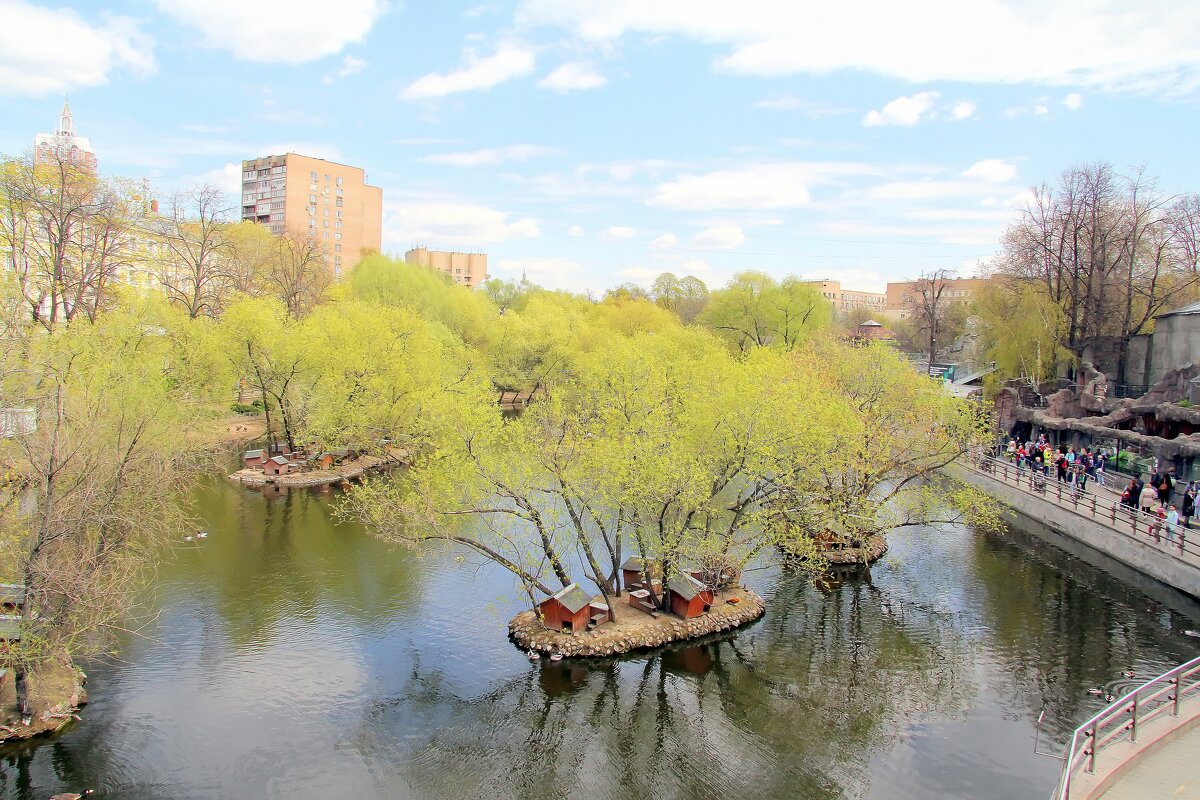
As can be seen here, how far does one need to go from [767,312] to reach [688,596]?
43.5 metres

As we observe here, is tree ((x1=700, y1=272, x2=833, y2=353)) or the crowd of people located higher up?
tree ((x1=700, y1=272, x2=833, y2=353))

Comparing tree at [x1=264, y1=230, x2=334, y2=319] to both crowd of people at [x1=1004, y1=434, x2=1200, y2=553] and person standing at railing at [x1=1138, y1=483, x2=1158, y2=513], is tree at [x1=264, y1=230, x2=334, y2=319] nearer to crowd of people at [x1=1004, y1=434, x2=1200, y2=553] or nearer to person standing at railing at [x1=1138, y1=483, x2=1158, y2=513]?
crowd of people at [x1=1004, y1=434, x2=1200, y2=553]

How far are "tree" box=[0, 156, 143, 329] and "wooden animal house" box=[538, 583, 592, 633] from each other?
22.1m

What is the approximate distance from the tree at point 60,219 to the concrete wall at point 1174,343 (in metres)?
49.3

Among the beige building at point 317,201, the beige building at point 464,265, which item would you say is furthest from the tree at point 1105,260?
the beige building at point 464,265

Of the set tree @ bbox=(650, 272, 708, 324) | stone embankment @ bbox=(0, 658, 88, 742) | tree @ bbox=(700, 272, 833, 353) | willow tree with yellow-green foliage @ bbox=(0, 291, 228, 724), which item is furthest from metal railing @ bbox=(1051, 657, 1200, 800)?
tree @ bbox=(650, 272, 708, 324)

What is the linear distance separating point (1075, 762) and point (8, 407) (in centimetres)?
1922

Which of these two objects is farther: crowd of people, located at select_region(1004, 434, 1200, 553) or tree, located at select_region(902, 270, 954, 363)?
tree, located at select_region(902, 270, 954, 363)

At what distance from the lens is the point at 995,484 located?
1414 inches

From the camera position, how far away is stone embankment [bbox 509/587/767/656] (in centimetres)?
1941

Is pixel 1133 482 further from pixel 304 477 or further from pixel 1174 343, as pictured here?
pixel 304 477

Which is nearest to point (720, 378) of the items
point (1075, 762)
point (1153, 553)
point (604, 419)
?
point (604, 419)

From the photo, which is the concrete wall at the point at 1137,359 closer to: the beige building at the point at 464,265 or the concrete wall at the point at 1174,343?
the concrete wall at the point at 1174,343

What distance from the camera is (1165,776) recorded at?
1029 cm
